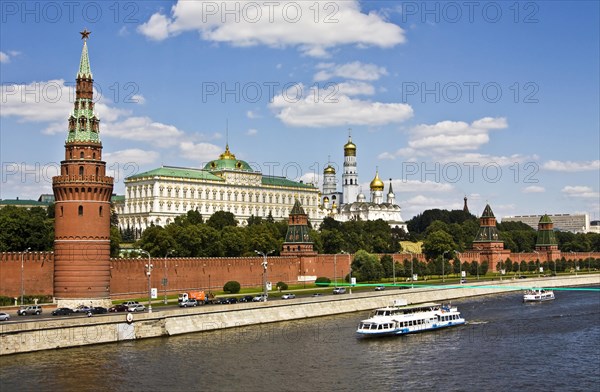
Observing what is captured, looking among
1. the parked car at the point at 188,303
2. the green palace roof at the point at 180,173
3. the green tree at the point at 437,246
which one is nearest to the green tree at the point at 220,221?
the green palace roof at the point at 180,173

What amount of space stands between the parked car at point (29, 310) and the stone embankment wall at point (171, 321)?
7.71m

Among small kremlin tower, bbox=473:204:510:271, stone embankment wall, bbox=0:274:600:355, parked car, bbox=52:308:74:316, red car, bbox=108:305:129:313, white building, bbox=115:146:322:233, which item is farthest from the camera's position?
white building, bbox=115:146:322:233

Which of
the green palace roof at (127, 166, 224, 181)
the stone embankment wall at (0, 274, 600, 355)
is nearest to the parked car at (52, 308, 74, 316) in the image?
the stone embankment wall at (0, 274, 600, 355)

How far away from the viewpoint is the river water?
4703cm

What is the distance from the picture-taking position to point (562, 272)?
163m

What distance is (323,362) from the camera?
54.0 meters

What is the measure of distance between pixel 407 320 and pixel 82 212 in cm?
3095

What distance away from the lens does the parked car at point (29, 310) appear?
70250 mm

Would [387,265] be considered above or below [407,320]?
above

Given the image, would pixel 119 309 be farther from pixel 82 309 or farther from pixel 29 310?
pixel 29 310

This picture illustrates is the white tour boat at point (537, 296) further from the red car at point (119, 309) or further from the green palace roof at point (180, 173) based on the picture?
the green palace roof at point (180, 173)

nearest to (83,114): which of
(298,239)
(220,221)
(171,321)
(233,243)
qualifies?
(171,321)

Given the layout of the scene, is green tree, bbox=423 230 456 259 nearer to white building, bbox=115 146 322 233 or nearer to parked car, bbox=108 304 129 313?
white building, bbox=115 146 322 233

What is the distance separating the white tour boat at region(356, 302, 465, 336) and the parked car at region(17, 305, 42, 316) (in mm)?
26799
